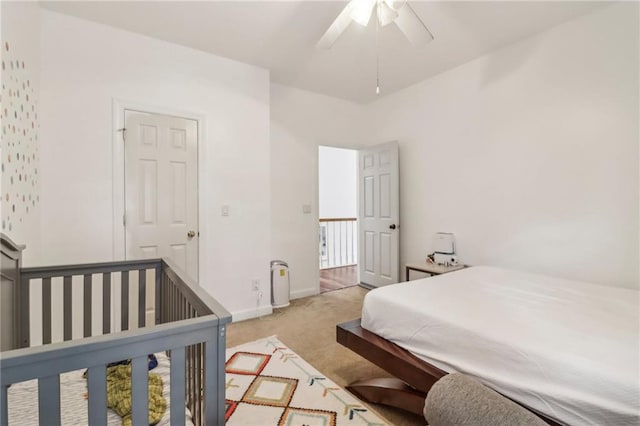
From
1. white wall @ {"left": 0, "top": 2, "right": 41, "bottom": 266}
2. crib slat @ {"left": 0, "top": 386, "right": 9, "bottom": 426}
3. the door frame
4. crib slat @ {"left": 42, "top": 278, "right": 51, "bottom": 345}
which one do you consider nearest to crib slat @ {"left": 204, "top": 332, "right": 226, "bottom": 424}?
crib slat @ {"left": 0, "top": 386, "right": 9, "bottom": 426}

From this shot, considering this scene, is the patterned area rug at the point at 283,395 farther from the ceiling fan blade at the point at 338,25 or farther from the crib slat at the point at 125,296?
the ceiling fan blade at the point at 338,25

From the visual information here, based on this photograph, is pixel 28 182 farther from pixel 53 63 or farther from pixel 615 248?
pixel 615 248

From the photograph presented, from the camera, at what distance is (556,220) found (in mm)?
2561

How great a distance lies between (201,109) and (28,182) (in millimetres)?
1419

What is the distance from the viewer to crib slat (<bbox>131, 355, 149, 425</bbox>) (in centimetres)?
82

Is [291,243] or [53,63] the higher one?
[53,63]

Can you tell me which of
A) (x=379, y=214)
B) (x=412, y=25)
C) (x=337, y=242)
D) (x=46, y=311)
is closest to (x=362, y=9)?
(x=412, y=25)

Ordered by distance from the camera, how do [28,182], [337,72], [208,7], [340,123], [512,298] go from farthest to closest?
[340,123], [337,72], [208,7], [28,182], [512,298]

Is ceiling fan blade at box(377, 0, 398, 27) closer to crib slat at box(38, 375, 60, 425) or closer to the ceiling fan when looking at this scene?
the ceiling fan

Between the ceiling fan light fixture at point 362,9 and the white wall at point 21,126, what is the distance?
188 cm

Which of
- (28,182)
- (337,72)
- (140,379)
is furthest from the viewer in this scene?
(337,72)

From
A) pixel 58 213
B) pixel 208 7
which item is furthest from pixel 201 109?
pixel 58 213

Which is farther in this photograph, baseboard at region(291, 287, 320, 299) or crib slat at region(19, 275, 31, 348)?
baseboard at region(291, 287, 320, 299)

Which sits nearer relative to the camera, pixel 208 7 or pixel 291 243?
pixel 208 7
